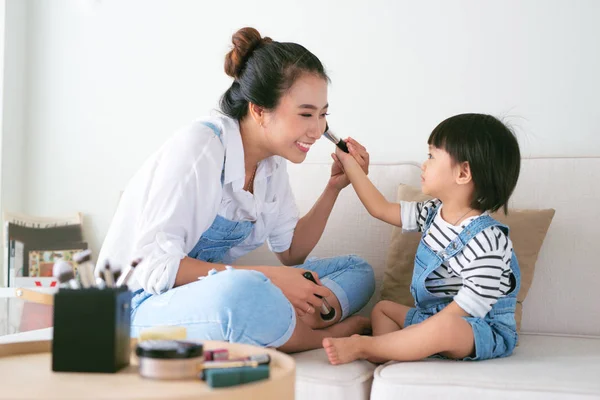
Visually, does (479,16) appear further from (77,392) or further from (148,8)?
(77,392)

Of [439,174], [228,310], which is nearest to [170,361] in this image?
[228,310]

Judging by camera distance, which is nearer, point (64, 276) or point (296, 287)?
point (64, 276)

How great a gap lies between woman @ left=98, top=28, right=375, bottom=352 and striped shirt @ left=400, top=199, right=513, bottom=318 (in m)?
0.23

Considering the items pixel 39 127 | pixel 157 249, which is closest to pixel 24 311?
pixel 39 127

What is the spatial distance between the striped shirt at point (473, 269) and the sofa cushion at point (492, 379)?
142 millimetres

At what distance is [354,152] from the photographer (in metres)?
1.96

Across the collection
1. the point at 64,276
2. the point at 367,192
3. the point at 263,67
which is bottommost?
the point at 64,276

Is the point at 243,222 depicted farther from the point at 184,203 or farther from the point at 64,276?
the point at 64,276

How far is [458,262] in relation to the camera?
166 centimetres

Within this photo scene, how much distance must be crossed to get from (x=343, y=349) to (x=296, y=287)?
0.16 meters

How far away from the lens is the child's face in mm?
1729

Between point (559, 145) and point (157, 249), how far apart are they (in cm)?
122

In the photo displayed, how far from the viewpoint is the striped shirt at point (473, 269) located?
62.4 inches

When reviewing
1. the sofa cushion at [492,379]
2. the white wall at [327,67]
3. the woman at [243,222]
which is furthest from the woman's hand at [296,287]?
the white wall at [327,67]
